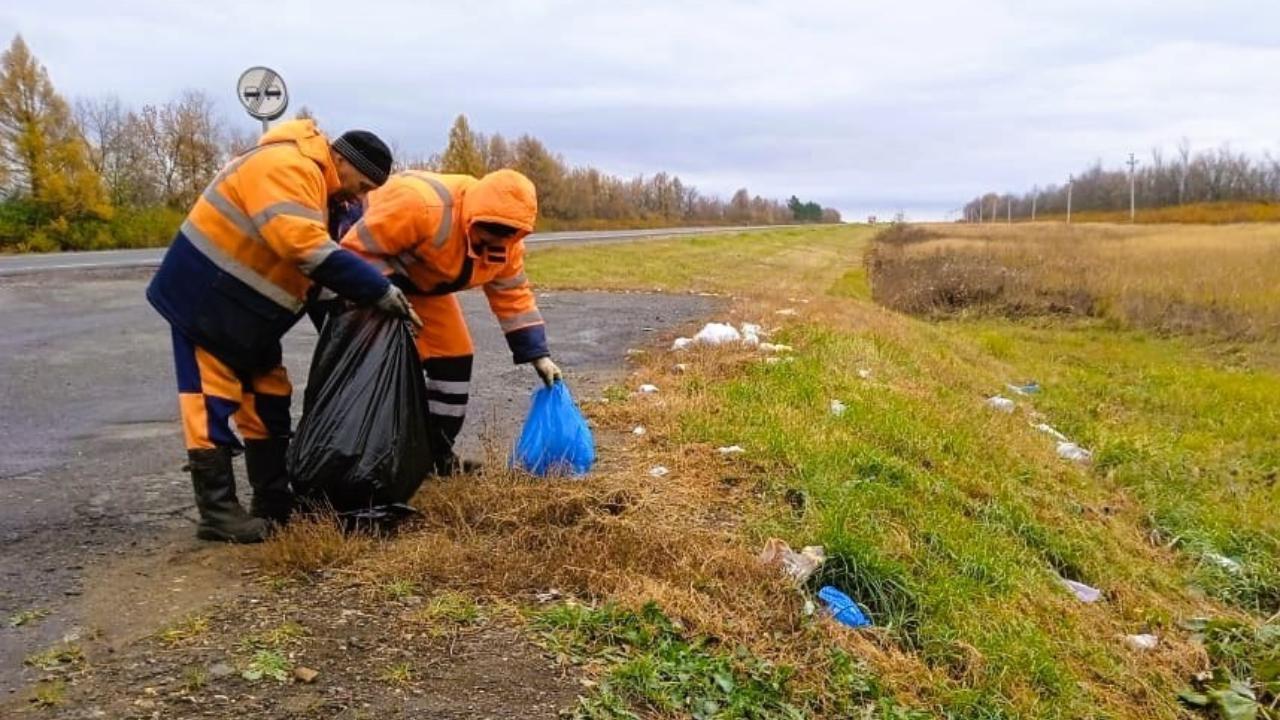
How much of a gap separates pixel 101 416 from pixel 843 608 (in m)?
4.59

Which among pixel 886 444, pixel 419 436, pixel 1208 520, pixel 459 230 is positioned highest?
pixel 459 230

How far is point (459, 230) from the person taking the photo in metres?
3.73

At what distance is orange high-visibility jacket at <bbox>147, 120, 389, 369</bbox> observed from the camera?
321cm

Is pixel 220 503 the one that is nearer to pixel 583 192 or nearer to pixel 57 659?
pixel 57 659

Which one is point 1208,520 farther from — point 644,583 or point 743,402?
point 644,583

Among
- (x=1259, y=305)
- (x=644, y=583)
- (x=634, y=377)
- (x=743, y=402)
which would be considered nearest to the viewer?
(x=644, y=583)

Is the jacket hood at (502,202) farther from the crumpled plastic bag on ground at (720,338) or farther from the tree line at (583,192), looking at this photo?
the tree line at (583,192)

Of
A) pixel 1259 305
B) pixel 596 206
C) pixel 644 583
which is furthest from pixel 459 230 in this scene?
pixel 596 206

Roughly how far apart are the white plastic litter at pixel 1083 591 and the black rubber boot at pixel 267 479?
3.32 m

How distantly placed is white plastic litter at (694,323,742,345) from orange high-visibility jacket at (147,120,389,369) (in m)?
4.82

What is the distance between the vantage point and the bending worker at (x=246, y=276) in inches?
127

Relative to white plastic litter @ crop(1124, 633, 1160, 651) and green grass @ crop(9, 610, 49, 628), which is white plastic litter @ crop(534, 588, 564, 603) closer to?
green grass @ crop(9, 610, 49, 628)

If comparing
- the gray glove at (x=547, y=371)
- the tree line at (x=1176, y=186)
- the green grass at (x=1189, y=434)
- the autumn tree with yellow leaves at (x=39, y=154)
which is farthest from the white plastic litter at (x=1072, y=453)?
the tree line at (x=1176, y=186)

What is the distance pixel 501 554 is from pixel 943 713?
1.53 metres
